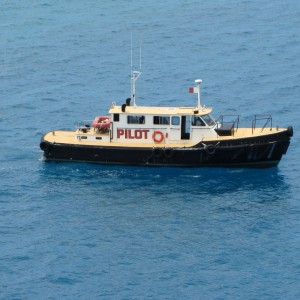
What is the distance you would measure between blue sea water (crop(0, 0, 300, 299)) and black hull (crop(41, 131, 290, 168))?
0.65 m

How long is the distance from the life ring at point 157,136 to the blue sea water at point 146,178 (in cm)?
216

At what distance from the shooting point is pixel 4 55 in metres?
105

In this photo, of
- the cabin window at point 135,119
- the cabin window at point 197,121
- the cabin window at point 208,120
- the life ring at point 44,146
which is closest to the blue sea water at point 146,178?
the life ring at point 44,146

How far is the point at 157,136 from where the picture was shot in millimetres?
78500

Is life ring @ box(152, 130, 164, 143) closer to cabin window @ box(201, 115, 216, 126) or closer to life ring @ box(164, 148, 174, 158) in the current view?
life ring @ box(164, 148, 174, 158)

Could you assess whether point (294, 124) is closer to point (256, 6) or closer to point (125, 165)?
point (125, 165)

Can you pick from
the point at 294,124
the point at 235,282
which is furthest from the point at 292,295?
the point at 294,124

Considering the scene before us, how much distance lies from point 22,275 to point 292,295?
557 inches

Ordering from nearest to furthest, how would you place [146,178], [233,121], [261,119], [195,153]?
1. [146,178]
2. [195,153]
3. [261,119]
4. [233,121]

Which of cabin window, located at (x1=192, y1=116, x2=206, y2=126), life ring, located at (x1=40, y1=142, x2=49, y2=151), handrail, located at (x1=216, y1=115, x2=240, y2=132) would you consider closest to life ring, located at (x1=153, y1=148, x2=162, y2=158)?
cabin window, located at (x1=192, y1=116, x2=206, y2=126)

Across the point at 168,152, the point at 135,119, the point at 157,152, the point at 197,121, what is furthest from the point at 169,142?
the point at 135,119

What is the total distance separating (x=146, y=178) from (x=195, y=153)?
3.64 meters

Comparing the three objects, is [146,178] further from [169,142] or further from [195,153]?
[195,153]

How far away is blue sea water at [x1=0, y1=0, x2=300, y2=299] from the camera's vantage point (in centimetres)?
6288
